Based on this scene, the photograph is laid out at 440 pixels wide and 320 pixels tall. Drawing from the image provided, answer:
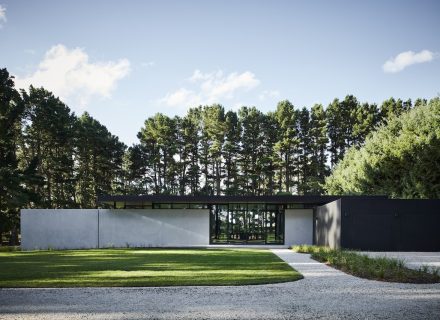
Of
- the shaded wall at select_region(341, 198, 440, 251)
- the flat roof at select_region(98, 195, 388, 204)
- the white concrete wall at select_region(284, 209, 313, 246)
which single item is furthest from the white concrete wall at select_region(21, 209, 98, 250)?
the shaded wall at select_region(341, 198, 440, 251)

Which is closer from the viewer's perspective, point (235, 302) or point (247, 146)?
point (235, 302)

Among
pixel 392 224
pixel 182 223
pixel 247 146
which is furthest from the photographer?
pixel 247 146

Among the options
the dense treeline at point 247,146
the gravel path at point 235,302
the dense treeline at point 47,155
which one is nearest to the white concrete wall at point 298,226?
the dense treeline at point 247,146

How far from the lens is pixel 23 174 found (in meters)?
30.0

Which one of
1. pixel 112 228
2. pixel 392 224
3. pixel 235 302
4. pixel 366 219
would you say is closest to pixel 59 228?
pixel 112 228

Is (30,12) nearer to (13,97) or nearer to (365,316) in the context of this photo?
(13,97)

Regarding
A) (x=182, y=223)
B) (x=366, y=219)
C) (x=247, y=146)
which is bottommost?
(x=182, y=223)

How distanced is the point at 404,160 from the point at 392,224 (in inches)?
328

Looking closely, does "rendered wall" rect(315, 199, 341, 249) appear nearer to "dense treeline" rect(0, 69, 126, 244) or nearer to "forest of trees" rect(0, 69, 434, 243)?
"forest of trees" rect(0, 69, 434, 243)

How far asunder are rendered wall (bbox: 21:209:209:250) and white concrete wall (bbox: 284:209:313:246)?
5638 mm

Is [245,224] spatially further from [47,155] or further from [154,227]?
[47,155]

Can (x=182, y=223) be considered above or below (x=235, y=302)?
below

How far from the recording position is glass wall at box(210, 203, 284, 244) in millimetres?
27312

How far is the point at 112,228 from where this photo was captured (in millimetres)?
26359
